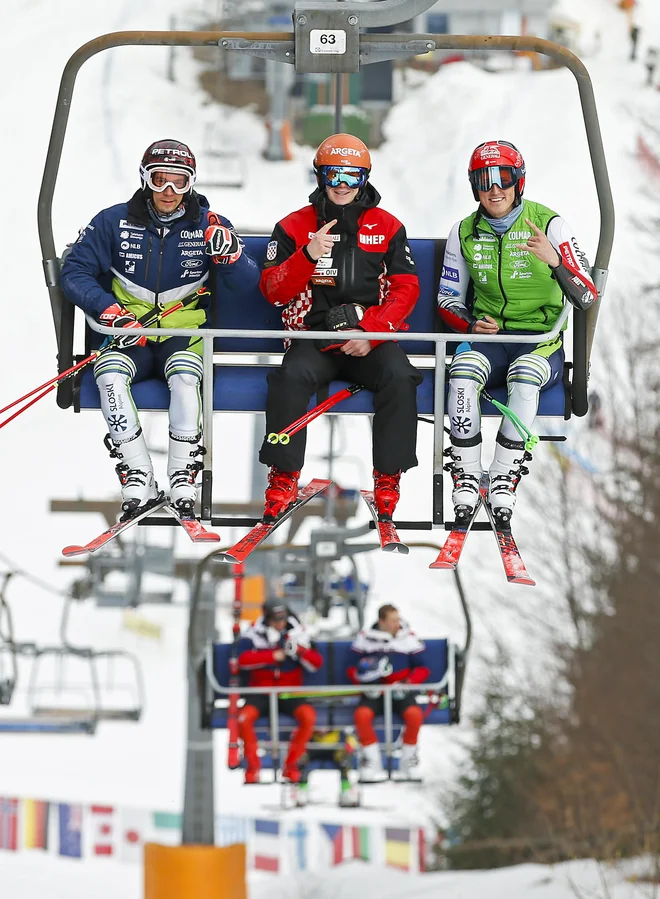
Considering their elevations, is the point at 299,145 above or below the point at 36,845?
above

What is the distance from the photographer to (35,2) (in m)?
55.8

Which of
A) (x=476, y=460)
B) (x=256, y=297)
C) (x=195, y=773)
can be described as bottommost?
(x=195, y=773)

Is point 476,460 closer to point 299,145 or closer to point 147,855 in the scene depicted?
point 147,855

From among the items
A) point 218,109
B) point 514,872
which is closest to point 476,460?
point 514,872

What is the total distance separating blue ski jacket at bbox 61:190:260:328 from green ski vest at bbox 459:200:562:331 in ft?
2.72

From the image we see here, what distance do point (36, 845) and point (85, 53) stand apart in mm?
23889

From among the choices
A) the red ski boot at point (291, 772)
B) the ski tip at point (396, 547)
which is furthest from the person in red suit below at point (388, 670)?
the ski tip at point (396, 547)

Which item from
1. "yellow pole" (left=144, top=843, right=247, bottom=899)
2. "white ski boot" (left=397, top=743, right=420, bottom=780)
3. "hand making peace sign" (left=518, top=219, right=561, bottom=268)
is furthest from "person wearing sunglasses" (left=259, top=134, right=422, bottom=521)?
"yellow pole" (left=144, top=843, right=247, bottom=899)

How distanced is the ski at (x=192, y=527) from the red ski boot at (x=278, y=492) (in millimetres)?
248

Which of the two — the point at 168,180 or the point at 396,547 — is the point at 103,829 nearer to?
the point at 168,180

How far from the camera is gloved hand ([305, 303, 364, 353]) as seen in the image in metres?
6.11

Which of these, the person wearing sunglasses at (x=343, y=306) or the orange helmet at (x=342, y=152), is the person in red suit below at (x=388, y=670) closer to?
the person wearing sunglasses at (x=343, y=306)

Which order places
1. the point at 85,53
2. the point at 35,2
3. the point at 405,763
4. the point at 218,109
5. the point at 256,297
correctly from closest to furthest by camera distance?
1. the point at 85,53
2. the point at 256,297
3. the point at 405,763
4. the point at 218,109
5. the point at 35,2

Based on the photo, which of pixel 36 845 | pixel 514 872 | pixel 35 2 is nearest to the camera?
pixel 514 872
